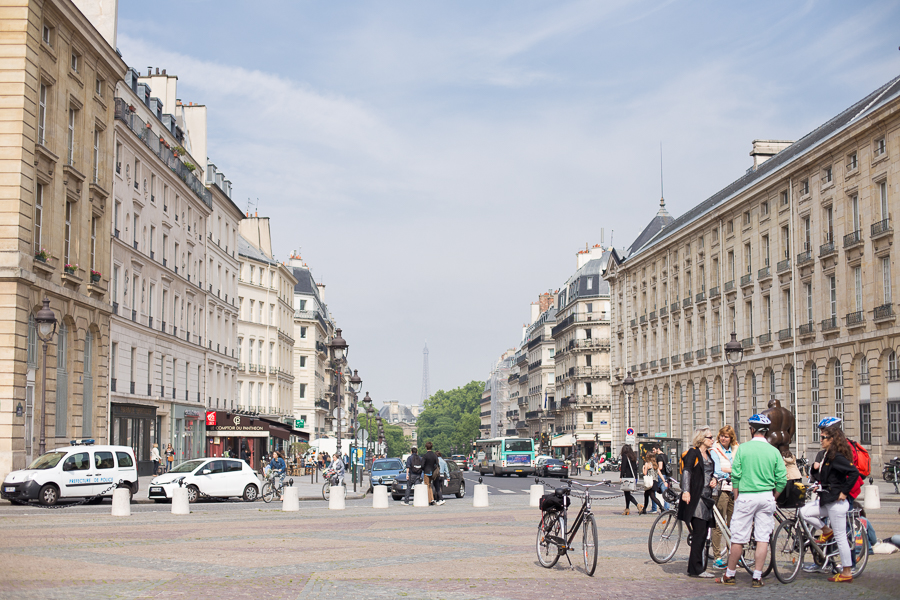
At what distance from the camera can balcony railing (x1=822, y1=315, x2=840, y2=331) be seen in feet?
149

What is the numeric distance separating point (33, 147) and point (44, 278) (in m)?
4.28

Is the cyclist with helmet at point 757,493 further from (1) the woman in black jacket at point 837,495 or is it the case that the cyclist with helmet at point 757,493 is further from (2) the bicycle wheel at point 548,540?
(2) the bicycle wheel at point 548,540

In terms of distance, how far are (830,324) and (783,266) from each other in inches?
247

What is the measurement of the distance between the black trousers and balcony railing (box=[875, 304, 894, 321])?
3157cm

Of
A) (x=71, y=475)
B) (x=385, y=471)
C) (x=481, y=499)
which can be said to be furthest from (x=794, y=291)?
(x=71, y=475)

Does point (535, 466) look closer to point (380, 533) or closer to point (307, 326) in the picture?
point (307, 326)

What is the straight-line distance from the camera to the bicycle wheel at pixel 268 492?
3275 cm

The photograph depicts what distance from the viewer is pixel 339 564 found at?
543 inches

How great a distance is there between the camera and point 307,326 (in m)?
103

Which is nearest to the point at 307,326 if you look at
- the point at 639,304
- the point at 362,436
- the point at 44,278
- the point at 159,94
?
the point at 639,304

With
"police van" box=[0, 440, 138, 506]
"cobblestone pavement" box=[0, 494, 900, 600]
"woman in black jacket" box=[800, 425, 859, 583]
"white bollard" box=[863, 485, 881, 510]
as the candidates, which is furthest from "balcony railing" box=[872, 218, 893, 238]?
"woman in black jacket" box=[800, 425, 859, 583]

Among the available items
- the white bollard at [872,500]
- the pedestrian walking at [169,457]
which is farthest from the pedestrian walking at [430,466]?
the pedestrian walking at [169,457]

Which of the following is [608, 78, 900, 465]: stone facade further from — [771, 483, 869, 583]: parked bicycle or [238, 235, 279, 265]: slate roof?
[771, 483, 869, 583]: parked bicycle

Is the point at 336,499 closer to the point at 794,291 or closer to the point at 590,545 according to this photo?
the point at 590,545
